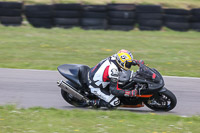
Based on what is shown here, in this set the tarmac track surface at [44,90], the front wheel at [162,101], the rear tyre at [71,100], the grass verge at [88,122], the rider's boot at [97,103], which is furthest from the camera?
the tarmac track surface at [44,90]

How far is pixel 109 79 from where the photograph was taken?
23.4 ft

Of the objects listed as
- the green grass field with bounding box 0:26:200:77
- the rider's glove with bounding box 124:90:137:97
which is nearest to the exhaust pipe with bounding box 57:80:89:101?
the rider's glove with bounding box 124:90:137:97

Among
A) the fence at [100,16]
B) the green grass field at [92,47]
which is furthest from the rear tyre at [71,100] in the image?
the fence at [100,16]

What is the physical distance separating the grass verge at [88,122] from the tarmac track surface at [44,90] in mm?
899

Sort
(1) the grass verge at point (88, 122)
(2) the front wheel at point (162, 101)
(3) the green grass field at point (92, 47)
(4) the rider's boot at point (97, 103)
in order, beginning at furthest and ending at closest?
(3) the green grass field at point (92, 47) → (4) the rider's boot at point (97, 103) → (2) the front wheel at point (162, 101) → (1) the grass verge at point (88, 122)

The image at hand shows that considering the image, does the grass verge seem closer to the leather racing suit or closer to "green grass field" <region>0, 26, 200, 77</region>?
the leather racing suit

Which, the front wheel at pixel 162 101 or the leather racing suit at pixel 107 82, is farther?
the front wheel at pixel 162 101

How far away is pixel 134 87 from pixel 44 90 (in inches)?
111

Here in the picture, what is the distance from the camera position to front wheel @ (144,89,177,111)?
707 centimetres

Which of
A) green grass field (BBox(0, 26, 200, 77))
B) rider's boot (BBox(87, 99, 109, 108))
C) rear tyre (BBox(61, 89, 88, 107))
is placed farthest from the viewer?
green grass field (BBox(0, 26, 200, 77))

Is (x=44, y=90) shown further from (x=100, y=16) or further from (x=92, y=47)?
(x=100, y=16)

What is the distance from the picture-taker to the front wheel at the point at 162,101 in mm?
7070

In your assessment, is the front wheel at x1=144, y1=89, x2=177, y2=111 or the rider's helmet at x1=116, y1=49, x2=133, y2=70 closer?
the rider's helmet at x1=116, y1=49, x2=133, y2=70

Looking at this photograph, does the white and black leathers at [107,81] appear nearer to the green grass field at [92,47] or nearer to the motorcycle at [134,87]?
the motorcycle at [134,87]
